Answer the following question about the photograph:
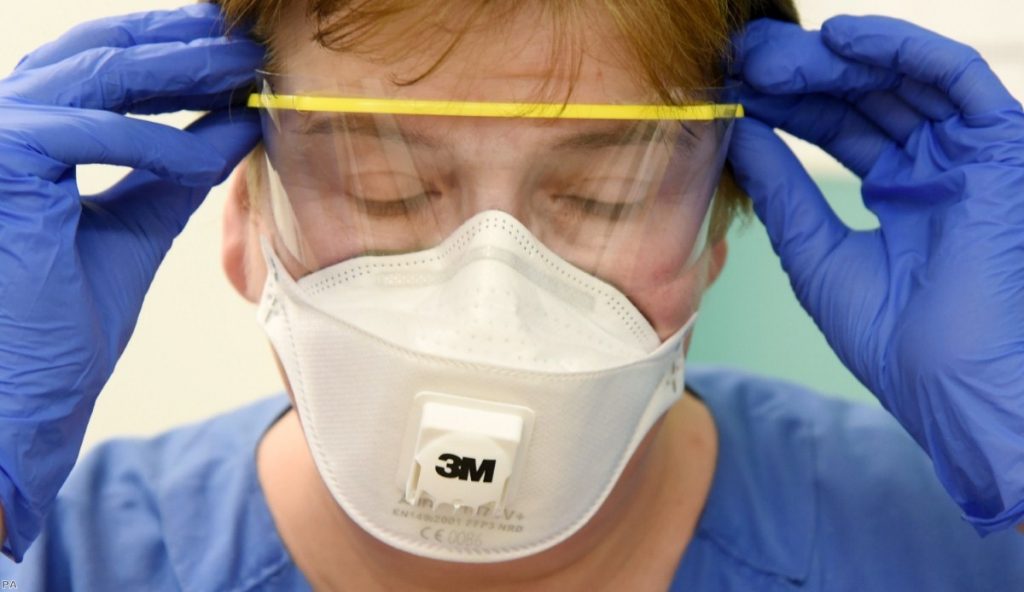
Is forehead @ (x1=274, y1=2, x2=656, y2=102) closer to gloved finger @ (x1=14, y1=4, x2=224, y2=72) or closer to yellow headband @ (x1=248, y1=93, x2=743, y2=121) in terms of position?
yellow headband @ (x1=248, y1=93, x2=743, y2=121)

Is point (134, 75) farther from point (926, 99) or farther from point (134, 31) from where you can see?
point (926, 99)

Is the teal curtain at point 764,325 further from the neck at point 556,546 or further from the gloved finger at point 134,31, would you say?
the gloved finger at point 134,31

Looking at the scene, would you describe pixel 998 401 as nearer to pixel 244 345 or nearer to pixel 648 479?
pixel 648 479

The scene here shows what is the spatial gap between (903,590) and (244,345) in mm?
1149

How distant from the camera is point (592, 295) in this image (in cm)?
113

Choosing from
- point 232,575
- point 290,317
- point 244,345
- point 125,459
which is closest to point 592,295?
point 290,317

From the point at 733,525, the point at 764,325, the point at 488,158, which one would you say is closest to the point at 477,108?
the point at 488,158

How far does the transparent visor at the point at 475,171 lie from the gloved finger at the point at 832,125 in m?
0.15

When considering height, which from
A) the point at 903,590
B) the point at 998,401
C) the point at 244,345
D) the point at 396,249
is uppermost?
the point at 396,249

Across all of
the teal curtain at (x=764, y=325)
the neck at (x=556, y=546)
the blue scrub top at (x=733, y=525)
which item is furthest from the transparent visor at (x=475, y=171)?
the teal curtain at (x=764, y=325)

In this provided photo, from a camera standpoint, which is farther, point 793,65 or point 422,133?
point 793,65

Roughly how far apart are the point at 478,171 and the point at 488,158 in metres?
0.01

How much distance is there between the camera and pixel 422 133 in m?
1.10

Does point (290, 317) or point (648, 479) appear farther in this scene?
point (648, 479)
